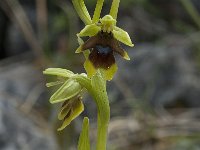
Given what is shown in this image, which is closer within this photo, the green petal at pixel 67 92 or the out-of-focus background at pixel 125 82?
the green petal at pixel 67 92

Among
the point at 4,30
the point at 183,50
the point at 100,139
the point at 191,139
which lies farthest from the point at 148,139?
the point at 4,30

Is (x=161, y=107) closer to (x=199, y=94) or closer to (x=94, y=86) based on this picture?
(x=199, y=94)

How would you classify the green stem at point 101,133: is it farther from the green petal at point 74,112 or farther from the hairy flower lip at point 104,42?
the hairy flower lip at point 104,42

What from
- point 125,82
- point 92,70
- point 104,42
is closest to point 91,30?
point 104,42

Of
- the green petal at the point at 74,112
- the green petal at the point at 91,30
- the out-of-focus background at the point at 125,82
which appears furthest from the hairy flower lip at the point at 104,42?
the out-of-focus background at the point at 125,82

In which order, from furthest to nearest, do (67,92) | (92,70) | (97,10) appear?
(67,92), (97,10), (92,70)

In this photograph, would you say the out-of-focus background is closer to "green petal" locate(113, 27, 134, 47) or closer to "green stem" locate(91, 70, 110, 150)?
"green stem" locate(91, 70, 110, 150)

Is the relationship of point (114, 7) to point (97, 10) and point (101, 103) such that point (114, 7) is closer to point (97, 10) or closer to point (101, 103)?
point (97, 10)
